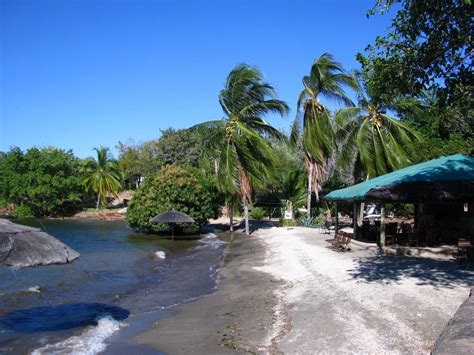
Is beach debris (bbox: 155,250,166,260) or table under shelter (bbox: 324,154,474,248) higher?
table under shelter (bbox: 324,154,474,248)

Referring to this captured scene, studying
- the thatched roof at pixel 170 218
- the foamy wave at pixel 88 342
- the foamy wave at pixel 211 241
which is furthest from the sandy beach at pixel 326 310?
the thatched roof at pixel 170 218

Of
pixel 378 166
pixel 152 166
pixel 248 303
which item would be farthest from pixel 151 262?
pixel 152 166

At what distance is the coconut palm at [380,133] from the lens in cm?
2694

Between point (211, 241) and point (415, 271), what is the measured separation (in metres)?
18.8

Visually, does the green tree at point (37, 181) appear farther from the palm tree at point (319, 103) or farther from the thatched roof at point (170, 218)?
the palm tree at point (319, 103)

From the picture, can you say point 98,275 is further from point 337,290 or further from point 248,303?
point 337,290

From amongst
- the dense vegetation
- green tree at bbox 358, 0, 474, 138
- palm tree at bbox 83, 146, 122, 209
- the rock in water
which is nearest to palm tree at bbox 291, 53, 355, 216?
the dense vegetation

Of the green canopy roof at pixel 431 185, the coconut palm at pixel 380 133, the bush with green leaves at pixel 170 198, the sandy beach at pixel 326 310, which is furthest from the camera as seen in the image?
the bush with green leaves at pixel 170 198

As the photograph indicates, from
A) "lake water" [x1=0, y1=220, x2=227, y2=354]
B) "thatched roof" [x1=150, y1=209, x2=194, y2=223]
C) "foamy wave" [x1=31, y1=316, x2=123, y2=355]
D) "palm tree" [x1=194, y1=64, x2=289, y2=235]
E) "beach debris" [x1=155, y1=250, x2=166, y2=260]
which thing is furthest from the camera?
"palm tree" [x1=194, y1=64, x2=289, y2=235]

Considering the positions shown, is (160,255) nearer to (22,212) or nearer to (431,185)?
(431,185)

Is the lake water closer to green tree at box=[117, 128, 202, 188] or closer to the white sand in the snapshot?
the white sand

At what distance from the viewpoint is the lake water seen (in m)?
9.55

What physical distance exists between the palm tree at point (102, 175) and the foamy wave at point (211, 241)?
27.0 metres

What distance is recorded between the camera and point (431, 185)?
15148mm
